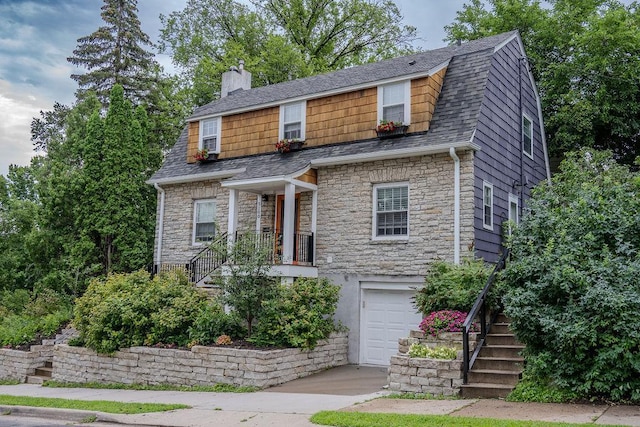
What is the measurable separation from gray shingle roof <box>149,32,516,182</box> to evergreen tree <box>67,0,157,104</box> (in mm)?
15975

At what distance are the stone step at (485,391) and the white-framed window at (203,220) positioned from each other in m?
10.3

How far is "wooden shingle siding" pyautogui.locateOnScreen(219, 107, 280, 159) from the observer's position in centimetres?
1745

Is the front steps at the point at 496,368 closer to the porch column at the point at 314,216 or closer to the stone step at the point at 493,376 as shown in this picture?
the stone step at the point at 493,376

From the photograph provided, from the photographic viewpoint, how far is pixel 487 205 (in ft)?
47.5

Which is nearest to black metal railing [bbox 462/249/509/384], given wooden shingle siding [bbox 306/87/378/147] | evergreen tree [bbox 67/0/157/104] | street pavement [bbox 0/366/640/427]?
street pavement [bbox 0/366/640/427]

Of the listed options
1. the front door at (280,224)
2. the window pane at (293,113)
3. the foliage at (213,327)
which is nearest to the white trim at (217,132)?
the window pane at (293,113)

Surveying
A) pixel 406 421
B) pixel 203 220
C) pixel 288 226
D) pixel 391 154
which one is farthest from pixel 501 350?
pixel 203 220

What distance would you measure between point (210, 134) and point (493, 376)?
40.8 feet

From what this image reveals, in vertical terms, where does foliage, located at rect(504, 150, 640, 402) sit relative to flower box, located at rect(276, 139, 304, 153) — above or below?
below

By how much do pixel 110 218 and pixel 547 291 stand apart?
1595 cm

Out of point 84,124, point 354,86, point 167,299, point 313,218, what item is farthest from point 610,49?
point 84,124

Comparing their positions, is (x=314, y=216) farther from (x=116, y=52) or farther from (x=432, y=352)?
(x=116, y=52)

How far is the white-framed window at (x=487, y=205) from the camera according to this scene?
14.2m

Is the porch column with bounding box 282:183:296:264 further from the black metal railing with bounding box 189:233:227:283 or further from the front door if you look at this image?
the black metal railing with bounding box 189:233:227:283
